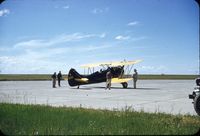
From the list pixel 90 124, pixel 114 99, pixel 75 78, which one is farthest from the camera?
pixel 75 78

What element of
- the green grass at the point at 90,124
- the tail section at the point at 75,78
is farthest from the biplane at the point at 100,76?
the green grass at the point at 90,124

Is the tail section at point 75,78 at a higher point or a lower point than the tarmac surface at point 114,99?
higher

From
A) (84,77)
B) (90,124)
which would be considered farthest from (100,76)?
(90,124)

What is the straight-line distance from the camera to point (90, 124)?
25.5ft

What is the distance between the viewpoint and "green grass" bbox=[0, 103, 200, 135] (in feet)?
23.2

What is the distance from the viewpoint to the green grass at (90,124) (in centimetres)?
708

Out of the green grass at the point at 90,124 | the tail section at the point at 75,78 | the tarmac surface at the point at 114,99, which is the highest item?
the tail section at the point at 75,78

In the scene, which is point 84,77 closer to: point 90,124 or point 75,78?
point 75,78

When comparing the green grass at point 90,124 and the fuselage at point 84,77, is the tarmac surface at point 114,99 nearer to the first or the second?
the green grass at point 90,124

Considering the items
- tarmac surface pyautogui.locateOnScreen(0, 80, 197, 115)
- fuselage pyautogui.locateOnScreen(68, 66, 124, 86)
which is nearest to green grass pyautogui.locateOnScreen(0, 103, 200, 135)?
tarmac surface pyautogui.locateOnScreen(0, 80, 197, 115)

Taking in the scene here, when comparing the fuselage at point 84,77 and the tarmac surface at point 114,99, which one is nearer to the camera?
the tarmac surface at point 114,99

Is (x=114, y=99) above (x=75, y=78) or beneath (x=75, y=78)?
beneath

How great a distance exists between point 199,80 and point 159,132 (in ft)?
10.3

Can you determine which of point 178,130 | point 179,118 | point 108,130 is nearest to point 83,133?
point 108,130
